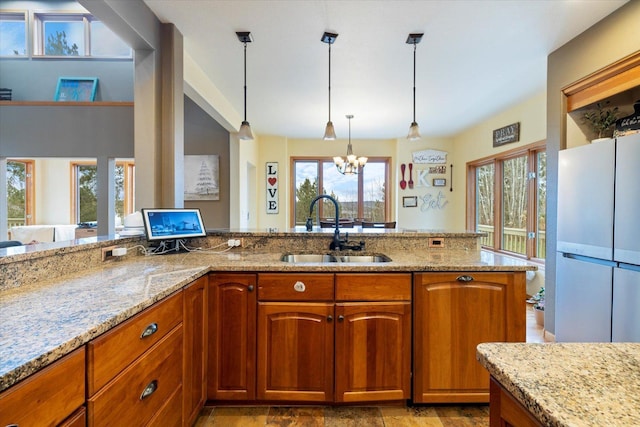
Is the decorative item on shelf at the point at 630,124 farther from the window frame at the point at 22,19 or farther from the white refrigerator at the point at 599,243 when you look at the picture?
the window frame at the point at 22,19

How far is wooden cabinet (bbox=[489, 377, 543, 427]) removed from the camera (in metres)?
0.59

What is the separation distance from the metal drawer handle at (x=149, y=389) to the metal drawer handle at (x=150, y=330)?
0.64ft

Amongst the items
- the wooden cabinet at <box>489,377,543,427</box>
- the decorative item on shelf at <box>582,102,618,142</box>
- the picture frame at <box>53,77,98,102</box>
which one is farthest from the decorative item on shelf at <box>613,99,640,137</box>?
the picture frame at <box>53,77,98,102</box>

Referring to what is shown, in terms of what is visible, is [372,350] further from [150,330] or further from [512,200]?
[512,200]

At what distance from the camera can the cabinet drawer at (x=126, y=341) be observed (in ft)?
2.97

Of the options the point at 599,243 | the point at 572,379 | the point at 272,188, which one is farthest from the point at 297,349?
the point at 272,188

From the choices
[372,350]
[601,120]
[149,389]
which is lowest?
Answer: [372,350]

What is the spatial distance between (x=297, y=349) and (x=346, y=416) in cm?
48

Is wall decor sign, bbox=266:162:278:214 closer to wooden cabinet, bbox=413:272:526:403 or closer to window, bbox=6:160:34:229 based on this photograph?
wooden cabinet, bbox=413:272:526:403

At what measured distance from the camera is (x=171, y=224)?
2172 mm

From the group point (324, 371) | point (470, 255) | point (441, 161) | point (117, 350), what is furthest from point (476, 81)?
point (117, 350)

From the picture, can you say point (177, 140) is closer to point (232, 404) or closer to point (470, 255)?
point (232, 404)

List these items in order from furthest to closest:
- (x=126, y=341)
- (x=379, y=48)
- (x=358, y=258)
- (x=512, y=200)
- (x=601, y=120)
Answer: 1. (x=512, y=200)
2. (x=379, y=48)
3. (x=601, y=120)
4. (x=358, y=258)
5. (x=126, y=341)

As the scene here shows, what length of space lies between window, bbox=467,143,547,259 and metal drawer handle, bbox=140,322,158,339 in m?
4.17
